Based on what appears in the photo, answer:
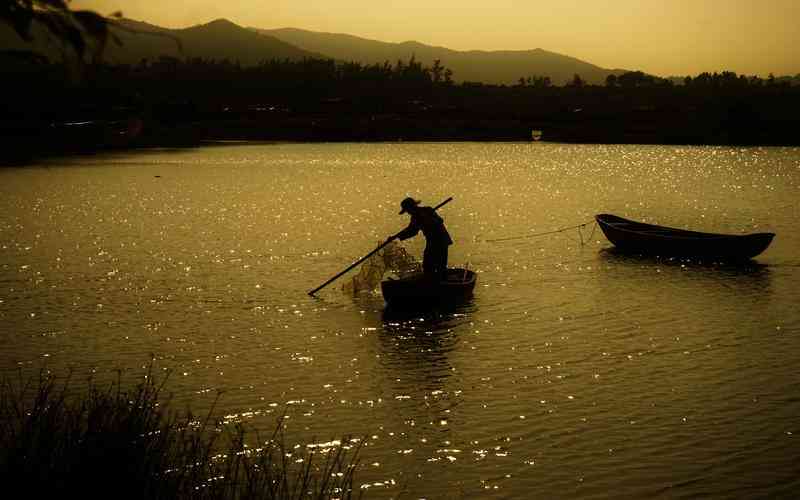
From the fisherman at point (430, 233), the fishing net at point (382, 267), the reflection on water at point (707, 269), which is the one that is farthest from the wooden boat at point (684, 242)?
the fisherman at point (430, 233)

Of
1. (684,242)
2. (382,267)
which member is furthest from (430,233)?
(684,242)

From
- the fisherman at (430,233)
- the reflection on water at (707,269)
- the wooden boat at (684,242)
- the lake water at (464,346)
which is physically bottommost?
the lake water at (464,346)

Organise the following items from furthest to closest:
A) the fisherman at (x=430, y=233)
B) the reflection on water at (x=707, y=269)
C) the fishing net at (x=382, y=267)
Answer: the reflection on water at (x=707, y=269) → the fishing net at (x=382, y=267) → the fisherman at (x=430, y=233)

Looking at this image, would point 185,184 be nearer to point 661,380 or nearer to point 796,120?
point 661,380

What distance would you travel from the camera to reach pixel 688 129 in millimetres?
170000

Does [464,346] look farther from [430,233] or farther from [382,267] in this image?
[382,267]

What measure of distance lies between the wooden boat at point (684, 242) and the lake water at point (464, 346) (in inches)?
33.1

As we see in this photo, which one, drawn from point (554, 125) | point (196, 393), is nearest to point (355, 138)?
point (554, 125)

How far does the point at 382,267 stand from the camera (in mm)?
26703

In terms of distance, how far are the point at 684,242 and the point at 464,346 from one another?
592 inches

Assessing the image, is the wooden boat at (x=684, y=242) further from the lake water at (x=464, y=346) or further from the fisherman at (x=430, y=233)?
the fisherman at (x=430, y=233)

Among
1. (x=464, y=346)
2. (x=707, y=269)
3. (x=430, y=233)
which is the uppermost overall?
(x=430, y=233)

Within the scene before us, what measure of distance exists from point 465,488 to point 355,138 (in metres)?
174

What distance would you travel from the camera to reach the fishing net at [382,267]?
85.0ft
